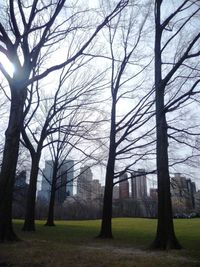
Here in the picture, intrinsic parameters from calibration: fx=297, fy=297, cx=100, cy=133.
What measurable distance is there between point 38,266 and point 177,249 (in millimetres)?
4593

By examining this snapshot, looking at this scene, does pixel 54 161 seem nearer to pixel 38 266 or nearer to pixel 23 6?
pixel 23 6

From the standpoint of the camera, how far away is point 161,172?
9625mm

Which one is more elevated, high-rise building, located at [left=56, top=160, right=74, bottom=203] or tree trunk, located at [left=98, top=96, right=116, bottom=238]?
high-rise building, located at [left=56, top=160, right=74, bottom=203]

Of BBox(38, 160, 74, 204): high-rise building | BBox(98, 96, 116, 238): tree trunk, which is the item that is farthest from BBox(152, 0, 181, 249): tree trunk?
BBox(38, 160, 74, 204): high-rise building

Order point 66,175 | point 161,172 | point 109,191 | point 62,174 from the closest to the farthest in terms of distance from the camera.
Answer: point 161,172, point 109,191, point 62,174, point 66,175

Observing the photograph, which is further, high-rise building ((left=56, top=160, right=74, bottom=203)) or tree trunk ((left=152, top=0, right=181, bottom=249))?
high-rise building ((left=56, top=160, right=74, bottom=203))

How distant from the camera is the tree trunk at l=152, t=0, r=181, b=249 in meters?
8.81

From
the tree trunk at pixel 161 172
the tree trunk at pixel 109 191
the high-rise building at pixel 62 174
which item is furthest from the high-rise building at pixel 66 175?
the tree trunk at pixel 161 172

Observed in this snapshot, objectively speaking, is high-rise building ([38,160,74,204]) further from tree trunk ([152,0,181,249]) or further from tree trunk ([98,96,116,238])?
tree trunk ([152,0,181,249])

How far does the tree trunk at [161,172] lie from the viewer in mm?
8812

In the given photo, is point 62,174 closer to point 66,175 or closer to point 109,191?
point 66,175

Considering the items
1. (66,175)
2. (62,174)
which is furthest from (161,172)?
(66,175)

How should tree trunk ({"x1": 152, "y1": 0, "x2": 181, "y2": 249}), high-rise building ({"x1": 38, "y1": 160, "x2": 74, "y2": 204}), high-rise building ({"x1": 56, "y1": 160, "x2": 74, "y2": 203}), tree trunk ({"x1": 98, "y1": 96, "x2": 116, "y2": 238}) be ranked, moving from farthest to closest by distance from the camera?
high-rise building ({"x1": 38, "y1": 160, "x2": 74, "y2": 204}), high-rise building ({"x1": 56, "y1": 160, "x2": 74, "y2": 203}), tree trunk ({"x1": 98, "y1": 96, "x2": 116, "y2": 238}), tree trunk ({"x1": 152, "y1": 0, "x2": 181, "y2": 249})

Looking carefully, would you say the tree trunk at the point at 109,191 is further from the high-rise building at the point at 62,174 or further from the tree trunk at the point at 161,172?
the high-rise building at the point at 62,174
